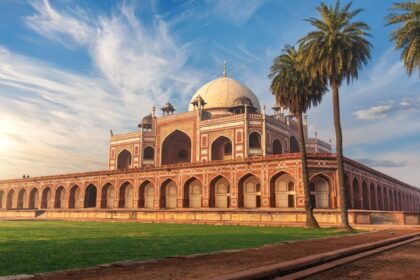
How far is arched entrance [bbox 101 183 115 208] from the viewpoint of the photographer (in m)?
54.6

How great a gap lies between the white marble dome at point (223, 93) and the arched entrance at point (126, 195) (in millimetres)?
19111

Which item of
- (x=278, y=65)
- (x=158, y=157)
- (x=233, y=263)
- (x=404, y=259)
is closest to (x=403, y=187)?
(x=158, y=157)

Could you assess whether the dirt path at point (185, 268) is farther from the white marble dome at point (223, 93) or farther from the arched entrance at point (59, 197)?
the arched entrance at point (59, 197)

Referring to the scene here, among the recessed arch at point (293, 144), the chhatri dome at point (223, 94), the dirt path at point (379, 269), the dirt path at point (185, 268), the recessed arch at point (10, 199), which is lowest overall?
the dirt path at point (379, 269)

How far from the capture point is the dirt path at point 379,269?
763 centimetres

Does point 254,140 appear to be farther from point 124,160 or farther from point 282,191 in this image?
point 124,160

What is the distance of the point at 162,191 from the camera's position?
48594 millimetres

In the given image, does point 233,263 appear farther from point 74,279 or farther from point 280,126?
point 280,126

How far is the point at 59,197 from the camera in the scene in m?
62.2

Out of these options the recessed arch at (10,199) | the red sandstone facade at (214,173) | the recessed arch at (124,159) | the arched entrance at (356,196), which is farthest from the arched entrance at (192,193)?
the recessed arch at (10,199)

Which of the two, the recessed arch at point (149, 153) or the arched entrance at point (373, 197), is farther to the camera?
the recessed arch at point (149, 153)

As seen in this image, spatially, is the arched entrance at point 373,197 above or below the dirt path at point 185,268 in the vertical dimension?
above

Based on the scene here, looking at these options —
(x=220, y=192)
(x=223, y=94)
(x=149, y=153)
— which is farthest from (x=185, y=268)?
(x=223, y=94)

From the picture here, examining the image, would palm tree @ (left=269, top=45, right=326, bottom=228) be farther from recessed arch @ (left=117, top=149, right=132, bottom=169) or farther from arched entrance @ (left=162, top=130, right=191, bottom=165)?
recessed arch @ (left=117, top=149, right=132, bottom=169)
